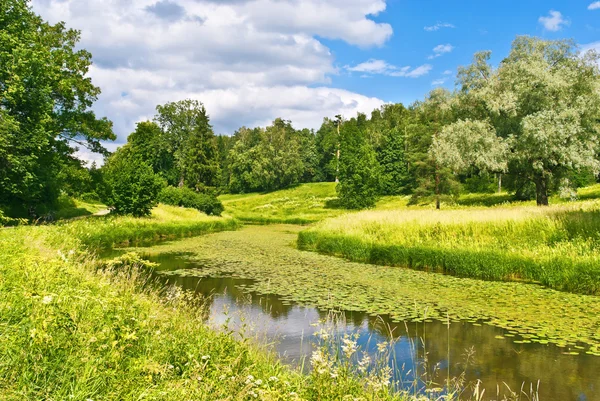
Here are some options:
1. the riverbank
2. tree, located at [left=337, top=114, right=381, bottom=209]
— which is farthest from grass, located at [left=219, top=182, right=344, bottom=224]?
the riverbank

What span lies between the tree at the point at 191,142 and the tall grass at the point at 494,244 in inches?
1412

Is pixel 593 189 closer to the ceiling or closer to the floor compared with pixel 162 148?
closer to the floor

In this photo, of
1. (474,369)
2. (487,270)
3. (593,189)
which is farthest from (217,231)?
(593,189)

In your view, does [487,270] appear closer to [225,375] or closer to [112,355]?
[225,375]

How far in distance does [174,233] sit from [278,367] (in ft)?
87.7

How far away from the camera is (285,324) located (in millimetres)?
9938

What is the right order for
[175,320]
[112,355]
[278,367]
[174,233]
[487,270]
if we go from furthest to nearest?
1. [174,233]
2. [487,270]
3. [175,320]
4. [278,367]
5. [112,355]

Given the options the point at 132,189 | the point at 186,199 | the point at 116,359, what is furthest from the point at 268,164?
the point at 116,359

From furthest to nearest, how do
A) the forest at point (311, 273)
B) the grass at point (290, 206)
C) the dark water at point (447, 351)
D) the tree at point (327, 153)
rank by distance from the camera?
1. the tree at point (327, 153)
2. the grass at point (290, 206)
3. the dark water at point (447, 351)
4. the forest at point (311, 273)

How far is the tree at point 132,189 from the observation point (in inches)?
1214

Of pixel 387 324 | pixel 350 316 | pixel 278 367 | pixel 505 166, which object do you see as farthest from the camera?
pixel 505 166

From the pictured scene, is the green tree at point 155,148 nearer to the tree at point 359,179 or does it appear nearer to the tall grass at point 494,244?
the tree at point 359,179

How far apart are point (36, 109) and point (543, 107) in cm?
3291

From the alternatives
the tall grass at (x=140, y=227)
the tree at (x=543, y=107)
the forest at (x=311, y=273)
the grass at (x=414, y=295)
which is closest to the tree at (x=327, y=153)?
the forest at (x=311, y=273)
